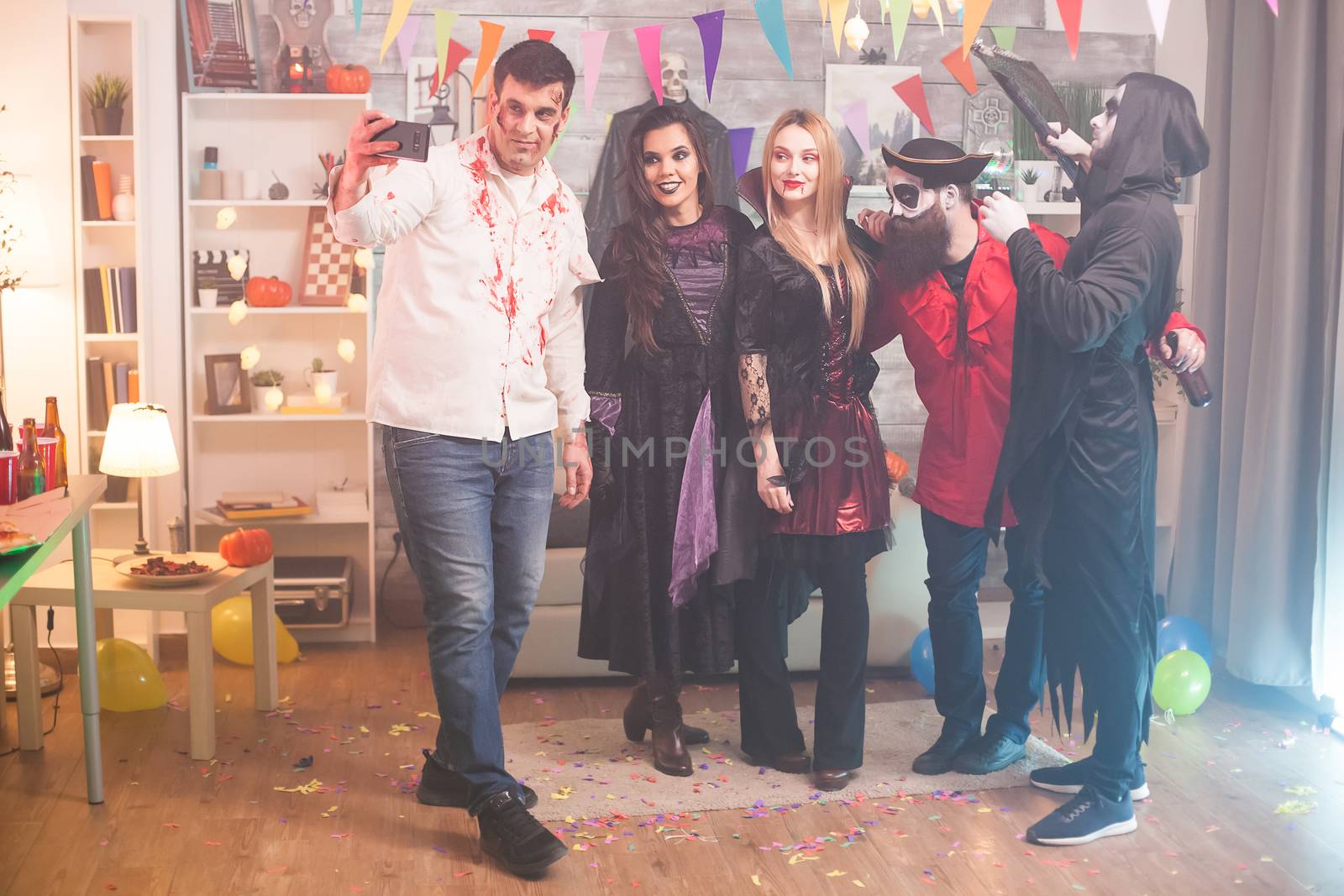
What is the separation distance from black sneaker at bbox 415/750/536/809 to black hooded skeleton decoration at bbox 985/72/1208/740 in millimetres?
1187

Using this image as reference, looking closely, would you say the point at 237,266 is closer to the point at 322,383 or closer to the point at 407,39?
the point at 322,383

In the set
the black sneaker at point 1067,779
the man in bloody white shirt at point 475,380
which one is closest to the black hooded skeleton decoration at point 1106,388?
the black sneaker at point 1067,779

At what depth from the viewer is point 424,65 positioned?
4.14 meters

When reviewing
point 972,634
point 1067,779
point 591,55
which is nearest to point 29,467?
point 972,634

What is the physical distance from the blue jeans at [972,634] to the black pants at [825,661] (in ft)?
0.63

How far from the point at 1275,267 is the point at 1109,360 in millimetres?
988

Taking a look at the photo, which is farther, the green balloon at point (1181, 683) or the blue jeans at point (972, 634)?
the green balloon at point (1181, 683)

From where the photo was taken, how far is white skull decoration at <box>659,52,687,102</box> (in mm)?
4094

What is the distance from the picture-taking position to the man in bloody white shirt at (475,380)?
235 centimetres

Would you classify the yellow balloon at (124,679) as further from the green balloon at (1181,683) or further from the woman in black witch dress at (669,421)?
the green balloon at (1181,683)

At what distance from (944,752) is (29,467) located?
6.71 ft

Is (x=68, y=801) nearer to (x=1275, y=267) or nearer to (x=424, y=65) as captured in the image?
(x=424, y=65)

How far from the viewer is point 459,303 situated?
235cm

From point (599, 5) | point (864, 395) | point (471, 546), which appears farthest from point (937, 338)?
point (599, 5)
